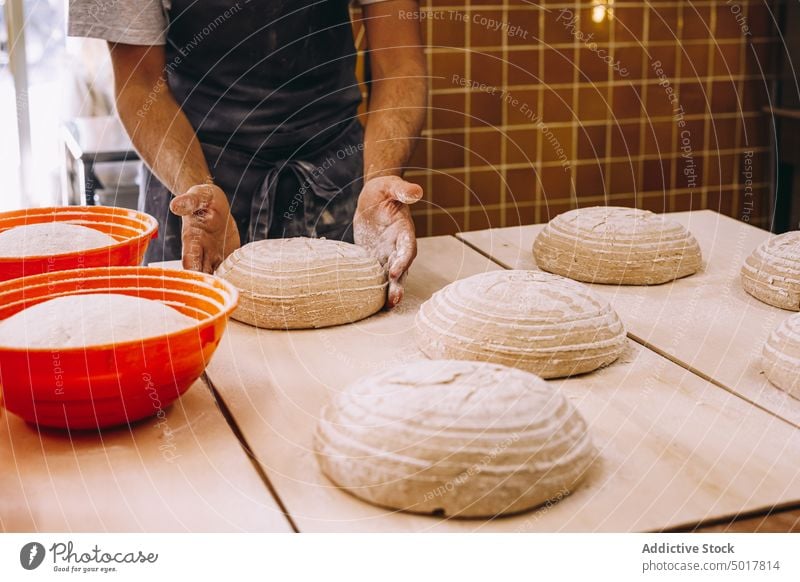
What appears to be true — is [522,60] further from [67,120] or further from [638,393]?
[638,393]

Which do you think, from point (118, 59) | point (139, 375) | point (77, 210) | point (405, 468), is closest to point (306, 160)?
point (118, 59)

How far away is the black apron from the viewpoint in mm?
1651

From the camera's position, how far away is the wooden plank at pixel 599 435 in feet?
2.52

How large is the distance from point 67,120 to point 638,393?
2.17 metres

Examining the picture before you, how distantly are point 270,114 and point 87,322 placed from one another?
2.94ft

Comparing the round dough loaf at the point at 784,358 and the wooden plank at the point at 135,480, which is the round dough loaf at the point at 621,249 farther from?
the wooden plank at the point at 135,480

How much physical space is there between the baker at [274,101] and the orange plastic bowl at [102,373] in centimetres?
69

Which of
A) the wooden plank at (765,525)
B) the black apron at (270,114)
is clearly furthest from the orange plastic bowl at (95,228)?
the wooden plank at (765,525)

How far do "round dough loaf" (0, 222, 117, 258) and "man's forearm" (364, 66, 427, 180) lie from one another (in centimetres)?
56

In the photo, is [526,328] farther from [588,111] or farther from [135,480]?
[588,111]

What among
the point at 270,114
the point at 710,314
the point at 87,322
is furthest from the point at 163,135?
the point at 710,314

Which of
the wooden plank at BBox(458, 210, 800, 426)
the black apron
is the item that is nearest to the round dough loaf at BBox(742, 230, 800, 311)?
the wooden plank at BBox(458, 210, 800, 426)

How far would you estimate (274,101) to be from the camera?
1694mm

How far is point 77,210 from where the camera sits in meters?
1.28
